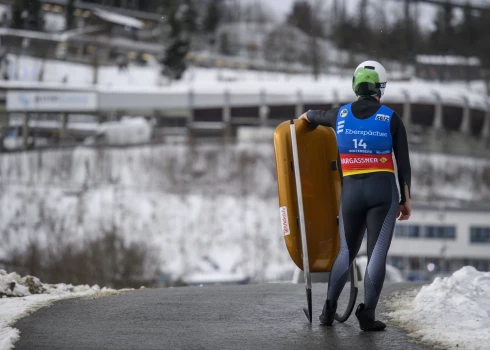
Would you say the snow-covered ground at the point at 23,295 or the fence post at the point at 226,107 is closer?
the snow-covered ground at the point at 23,295

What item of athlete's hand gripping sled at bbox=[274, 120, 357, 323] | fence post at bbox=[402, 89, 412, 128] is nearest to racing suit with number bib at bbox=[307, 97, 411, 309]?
athlete's hand gripping sled at bbox=[274, 120, 357, 323]

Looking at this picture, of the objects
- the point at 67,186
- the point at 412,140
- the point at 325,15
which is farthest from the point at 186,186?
the point at 325,15

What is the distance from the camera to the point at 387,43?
9962 centimetres

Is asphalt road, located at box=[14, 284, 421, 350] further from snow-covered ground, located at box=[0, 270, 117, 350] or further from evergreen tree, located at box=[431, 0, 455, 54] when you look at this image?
evergreen tree, located at box=[431, 0, 455, 54]

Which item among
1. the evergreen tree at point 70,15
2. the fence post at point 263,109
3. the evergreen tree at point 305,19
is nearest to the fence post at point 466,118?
the fence post at point 263,109

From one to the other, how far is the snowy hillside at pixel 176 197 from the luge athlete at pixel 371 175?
37.7 metres

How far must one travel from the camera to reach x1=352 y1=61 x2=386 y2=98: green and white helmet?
597cm

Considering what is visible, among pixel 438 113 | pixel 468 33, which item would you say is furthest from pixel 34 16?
pixel 468 33

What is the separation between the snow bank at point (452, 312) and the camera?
5.48 meters

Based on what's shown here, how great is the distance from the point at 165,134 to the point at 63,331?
67345mm

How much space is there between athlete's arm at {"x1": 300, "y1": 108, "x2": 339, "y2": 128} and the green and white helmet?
212 millimetres

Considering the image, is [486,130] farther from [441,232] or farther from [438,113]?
[441,232]

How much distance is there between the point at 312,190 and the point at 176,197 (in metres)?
53.7

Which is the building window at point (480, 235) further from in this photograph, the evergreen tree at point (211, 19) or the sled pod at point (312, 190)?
the evergreen tree at point (211, 19)
